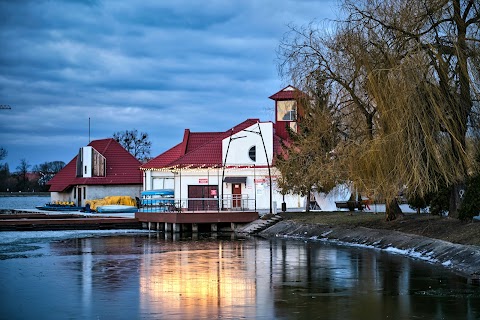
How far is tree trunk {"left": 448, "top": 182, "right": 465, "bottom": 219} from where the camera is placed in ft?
102

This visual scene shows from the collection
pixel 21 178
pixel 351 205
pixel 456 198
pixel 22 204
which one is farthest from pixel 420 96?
pixel 21 178

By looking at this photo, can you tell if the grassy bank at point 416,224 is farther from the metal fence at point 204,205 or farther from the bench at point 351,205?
the metal fence at point 204,205

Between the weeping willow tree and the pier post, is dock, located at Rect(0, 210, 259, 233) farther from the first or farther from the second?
the weeping willow tree

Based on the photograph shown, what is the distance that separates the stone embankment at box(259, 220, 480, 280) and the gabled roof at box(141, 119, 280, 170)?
15.2 m

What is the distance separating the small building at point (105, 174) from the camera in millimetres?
76688

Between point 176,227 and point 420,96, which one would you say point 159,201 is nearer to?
point 176,227

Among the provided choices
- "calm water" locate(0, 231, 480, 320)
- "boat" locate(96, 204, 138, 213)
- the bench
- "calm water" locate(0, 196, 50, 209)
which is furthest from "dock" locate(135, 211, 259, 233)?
"calm water" locate(0, 196, 50, 209)

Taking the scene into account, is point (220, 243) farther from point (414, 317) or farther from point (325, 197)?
point (414, 317)

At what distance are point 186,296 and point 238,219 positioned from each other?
30375 mm

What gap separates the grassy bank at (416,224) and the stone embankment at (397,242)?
0.44 metres

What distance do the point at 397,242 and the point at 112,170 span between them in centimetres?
4952

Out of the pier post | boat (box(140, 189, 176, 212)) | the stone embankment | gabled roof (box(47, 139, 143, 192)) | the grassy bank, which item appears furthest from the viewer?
gabled roof (box(47, 139, 143, 192))

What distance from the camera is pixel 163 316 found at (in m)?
17.2

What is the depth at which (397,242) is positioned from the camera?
32.5 metres
